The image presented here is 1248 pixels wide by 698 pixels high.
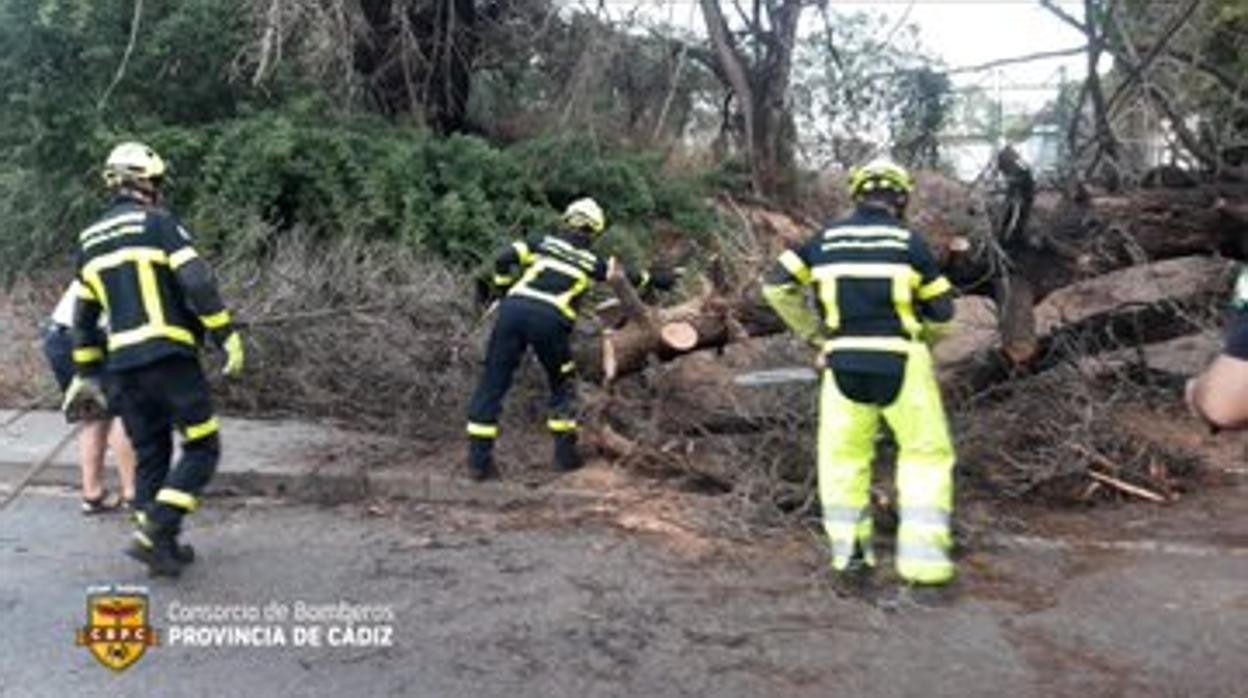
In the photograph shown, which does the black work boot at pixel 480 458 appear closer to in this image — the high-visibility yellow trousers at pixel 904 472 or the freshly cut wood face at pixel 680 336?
the freshly cut wood face at pixel 680 336

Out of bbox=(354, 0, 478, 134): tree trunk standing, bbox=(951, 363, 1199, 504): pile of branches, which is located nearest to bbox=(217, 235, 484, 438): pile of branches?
bbox=(951, 363, 1199, 504): pile of branches

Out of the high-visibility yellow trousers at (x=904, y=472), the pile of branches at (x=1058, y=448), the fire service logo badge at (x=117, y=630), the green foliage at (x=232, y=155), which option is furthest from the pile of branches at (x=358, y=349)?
the high-visibility yellow trousers at (x=904, y=472)

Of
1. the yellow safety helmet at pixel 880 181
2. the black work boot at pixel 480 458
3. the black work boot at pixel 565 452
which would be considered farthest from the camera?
the black work boot at pixel 565 452

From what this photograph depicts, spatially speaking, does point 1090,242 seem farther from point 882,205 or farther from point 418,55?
point 418,55

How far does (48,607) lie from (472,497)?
2.32m

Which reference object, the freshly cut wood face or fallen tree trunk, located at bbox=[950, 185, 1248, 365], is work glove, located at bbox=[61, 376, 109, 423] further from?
fallen tree trunk, located at bbox=[950, 185, 1248, 365]

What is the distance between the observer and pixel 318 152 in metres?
11.9

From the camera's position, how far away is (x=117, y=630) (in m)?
4.79

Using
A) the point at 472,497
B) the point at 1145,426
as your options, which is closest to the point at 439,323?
the point at 472,497

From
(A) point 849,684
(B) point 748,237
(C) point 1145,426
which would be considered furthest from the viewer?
(B) point 748,237

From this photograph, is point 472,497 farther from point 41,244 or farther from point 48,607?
point 41,244

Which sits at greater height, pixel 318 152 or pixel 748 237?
pixel 318 152

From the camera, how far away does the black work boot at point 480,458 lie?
7055 millimetres

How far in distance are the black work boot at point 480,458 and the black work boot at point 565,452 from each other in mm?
381
